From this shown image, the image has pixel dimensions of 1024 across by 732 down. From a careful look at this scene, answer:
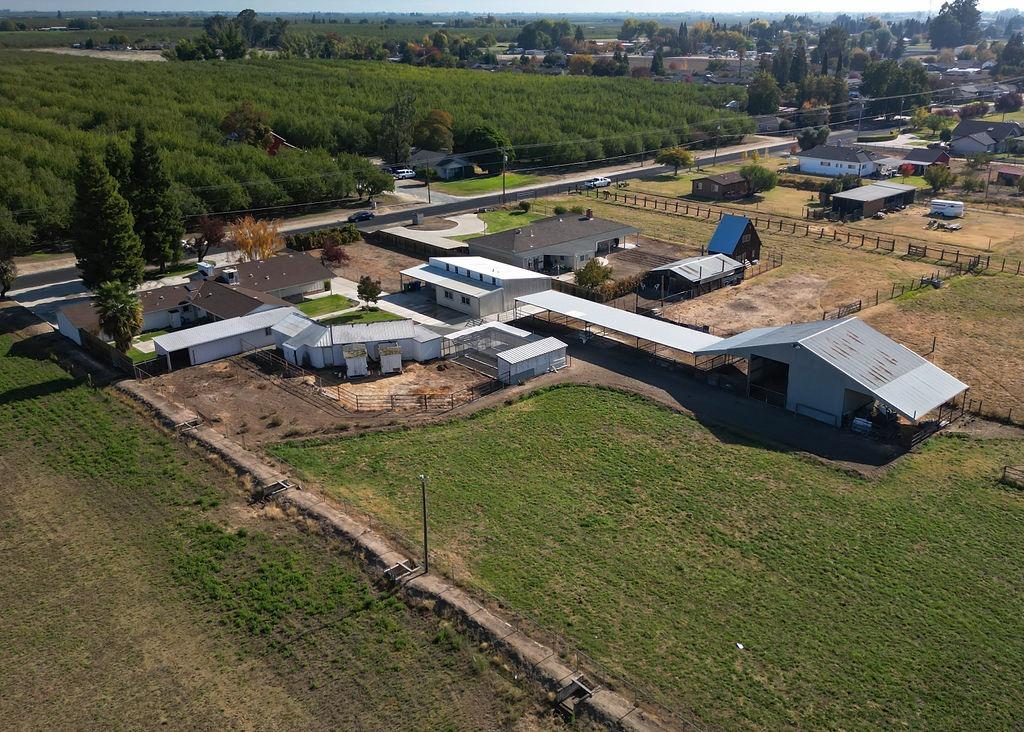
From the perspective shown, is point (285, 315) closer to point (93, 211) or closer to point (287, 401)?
point (287, 401)

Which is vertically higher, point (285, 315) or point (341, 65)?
point (341, 65)

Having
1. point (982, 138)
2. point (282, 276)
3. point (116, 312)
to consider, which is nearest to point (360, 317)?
point (282, 276)

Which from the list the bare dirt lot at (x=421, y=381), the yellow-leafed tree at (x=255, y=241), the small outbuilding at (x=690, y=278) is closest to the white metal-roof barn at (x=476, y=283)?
the small outbuilding at (x=690, y=278)

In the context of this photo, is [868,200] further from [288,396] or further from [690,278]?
[288,396]

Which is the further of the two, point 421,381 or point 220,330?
point 220,330

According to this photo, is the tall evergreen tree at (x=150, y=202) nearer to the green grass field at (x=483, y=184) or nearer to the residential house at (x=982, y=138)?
the green grass field at (x=483, y=184)

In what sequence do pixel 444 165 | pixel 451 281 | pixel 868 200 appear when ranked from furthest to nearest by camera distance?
1. pixel 444 165
2. pixel 868 200
3. pixel 451 281

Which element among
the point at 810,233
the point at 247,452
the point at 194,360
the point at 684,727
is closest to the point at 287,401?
the point at 247,452
